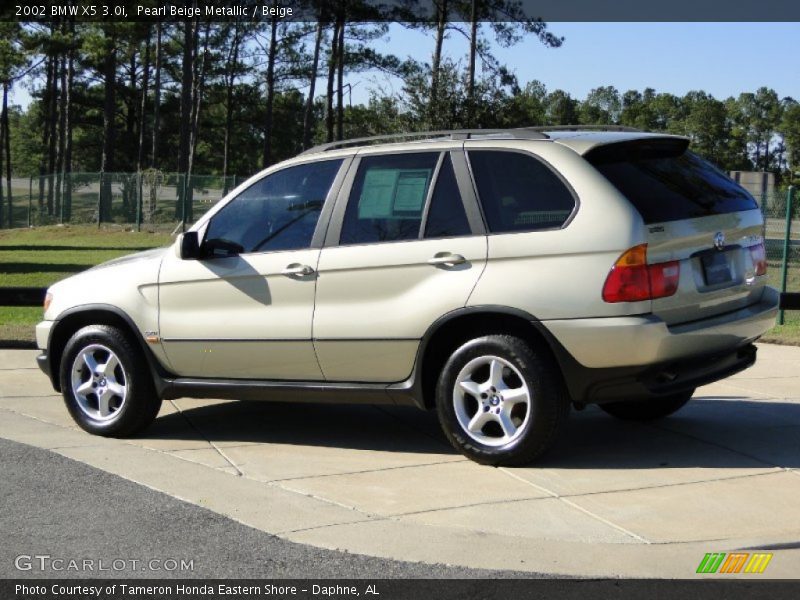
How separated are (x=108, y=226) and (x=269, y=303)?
39.9m

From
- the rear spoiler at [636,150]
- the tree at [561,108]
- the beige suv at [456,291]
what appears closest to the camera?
the beige suv at [456,291]

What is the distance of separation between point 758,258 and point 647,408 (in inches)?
54.5

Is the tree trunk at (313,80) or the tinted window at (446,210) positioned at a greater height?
the tree trunk at (313,80)

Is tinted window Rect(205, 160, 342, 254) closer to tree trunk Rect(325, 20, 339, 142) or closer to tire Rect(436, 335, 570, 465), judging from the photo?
tire Rect(436, 335, 570, 465)

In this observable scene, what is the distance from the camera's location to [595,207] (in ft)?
20.5

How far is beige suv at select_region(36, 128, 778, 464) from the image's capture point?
6250 millimetres

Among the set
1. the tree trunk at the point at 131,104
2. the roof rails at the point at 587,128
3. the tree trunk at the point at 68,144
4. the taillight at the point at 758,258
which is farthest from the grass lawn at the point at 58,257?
the tree trunk at the point at 131,104

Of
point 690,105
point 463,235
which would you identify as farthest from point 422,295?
point 690,105

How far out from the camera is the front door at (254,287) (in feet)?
23.3

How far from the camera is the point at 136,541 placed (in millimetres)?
5309

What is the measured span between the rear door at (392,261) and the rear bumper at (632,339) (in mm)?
671

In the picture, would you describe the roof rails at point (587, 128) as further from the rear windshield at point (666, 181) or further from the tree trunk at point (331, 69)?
the tree trunk at point (331, 69)

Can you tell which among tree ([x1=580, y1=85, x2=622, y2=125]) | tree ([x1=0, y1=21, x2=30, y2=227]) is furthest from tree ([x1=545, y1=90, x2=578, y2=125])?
tree ([x1=0, y1=21, x2=30, y2=227])

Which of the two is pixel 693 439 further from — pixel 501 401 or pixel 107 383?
pixel 107 383
